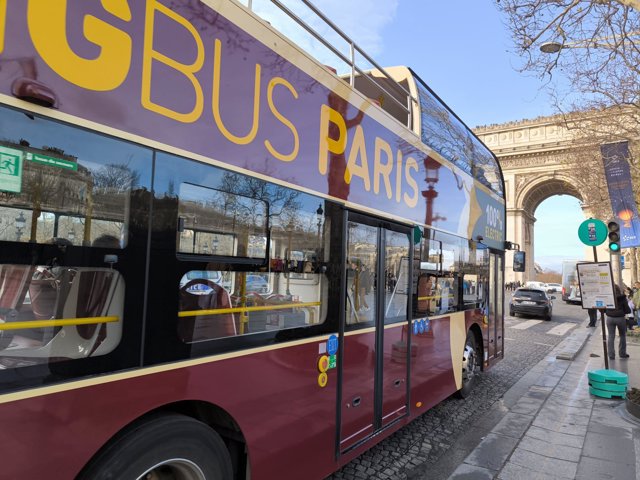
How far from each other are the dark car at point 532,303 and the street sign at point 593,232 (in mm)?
14678

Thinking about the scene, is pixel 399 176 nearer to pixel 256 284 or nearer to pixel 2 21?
pixel 256 284

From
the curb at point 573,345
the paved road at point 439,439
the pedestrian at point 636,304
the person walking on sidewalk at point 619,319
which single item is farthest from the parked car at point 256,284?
the pedestrian at point 636,304

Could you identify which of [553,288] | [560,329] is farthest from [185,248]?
[553,288]

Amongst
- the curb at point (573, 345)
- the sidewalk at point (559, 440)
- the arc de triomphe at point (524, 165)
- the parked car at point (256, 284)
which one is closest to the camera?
the parked car at point (256, 284)

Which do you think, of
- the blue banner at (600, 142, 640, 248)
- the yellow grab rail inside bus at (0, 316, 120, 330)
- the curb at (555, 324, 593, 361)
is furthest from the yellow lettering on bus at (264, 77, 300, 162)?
the blue banner at (600, 142, 640, 248)

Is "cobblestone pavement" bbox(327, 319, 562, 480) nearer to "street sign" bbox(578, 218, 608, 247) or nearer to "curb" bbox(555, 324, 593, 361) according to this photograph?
"curb" bbox(555, 324, 593, 361)

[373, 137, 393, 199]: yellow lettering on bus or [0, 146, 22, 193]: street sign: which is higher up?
[373, 137, 393, 199]: yellow lettering on bus

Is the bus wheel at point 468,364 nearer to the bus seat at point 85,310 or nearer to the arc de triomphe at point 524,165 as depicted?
the bus seat at point 85,310

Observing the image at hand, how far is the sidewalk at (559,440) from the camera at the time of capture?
13.6ft

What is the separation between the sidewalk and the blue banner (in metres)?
5.49

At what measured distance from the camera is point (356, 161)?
3.71m

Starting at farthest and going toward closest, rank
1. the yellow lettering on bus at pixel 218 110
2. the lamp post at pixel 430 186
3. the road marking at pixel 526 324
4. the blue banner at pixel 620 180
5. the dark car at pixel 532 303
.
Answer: the dark car at pixel 532 303, the road marking at pixel 526 324, the blue banner at pixel 620 180, the lamp post at pixel 430 186, the yellow lettering on bus at pixel 218 110

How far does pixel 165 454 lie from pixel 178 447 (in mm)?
74

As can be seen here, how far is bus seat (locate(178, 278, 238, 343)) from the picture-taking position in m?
2.23
